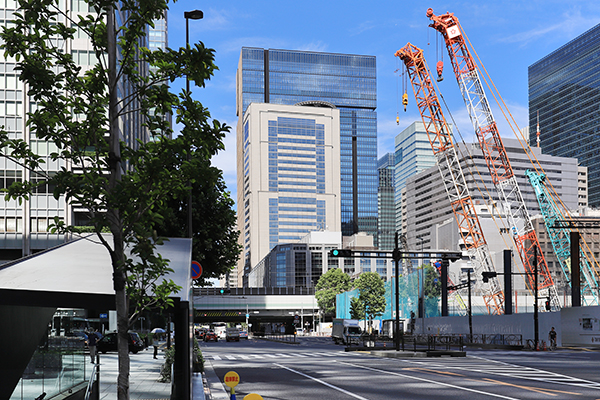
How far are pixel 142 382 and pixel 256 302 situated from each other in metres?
119

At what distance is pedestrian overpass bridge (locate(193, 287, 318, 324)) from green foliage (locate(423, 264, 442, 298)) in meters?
28.6

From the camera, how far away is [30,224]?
181 feet

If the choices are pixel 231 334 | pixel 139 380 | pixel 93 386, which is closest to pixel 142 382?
pixel 139 380

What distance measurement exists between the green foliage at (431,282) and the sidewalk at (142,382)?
314 feet

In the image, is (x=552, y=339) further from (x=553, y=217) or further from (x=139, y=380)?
(x=553, y=217)

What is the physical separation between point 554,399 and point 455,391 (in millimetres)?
3355

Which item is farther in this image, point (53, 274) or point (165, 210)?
point (53, 274)

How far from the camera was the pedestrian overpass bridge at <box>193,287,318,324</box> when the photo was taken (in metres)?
139

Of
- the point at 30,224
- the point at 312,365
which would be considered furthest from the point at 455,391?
the point at 30,224

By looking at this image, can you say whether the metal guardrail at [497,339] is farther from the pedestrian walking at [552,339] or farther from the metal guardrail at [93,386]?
the metal guardrail at [93,386]

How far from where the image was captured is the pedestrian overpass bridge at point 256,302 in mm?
138750

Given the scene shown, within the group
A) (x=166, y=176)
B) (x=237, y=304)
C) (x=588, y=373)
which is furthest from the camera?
(x=237, y=304)

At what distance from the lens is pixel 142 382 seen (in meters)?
21.8

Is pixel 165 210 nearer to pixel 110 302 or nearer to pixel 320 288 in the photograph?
pixel 110 302
